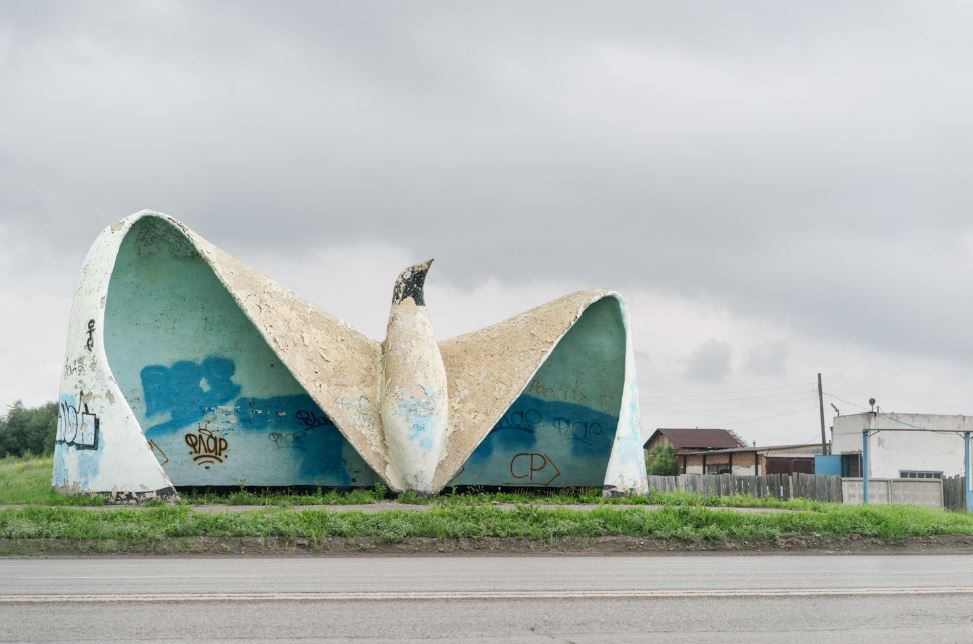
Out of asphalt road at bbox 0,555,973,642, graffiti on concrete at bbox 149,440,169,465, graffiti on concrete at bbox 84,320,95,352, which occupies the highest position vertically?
graffiti on concrete at bbox 84,320,95,352

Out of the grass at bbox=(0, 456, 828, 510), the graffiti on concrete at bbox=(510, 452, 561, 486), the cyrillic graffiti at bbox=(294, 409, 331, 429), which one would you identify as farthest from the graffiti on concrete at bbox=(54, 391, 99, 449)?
the graffiti on concrete at bbox=(510, 452, 561, 486)

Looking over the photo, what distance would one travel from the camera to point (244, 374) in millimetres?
24812

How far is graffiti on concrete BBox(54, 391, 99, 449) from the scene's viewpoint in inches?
811

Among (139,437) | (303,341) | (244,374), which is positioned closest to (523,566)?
(139,437)

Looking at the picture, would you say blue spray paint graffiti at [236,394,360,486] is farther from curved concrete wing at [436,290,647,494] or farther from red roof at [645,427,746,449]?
red roof at [645,427,746,449]

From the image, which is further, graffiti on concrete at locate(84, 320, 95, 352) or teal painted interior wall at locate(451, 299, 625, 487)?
teal painted interior wall at locate(451, 299, 625, 487)

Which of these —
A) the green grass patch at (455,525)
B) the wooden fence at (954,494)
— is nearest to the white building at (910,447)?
the wooden fence at (954,494)

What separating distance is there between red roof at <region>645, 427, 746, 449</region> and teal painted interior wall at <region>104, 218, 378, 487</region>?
134 feet

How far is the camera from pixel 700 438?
65000 mm

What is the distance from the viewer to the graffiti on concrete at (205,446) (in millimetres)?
24703

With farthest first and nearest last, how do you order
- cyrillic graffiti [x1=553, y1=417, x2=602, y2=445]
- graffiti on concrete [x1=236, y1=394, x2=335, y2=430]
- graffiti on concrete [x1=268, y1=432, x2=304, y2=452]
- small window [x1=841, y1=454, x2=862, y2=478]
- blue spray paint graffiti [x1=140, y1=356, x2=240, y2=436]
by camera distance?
small window [x1=841, y1=454, x2=862, y2=478] → cyrillic graffiti [x1=553, y1=417, x2=602, y2=445] → graffiti on concrete [x1=268, y1=432, x2=304, y2=452] → graffiti on concrete [x1=236, y1=394, x2=335, y2=430] → blue spray paint graffiti [x1=140, y1=356, x2=240, y2=436]

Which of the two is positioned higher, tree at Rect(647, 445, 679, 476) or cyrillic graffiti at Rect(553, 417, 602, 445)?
cyrillic graffiti at Rect(553, 417, 602, 445)

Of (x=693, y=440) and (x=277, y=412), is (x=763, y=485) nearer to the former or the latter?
(x=277, y=412)

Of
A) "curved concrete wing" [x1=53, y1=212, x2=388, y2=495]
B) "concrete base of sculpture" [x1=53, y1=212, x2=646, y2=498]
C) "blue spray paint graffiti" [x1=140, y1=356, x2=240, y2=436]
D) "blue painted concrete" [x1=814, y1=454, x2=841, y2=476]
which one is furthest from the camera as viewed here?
"blue painted concrete" [x1=814, y1=454, x2=841, y2=476]
